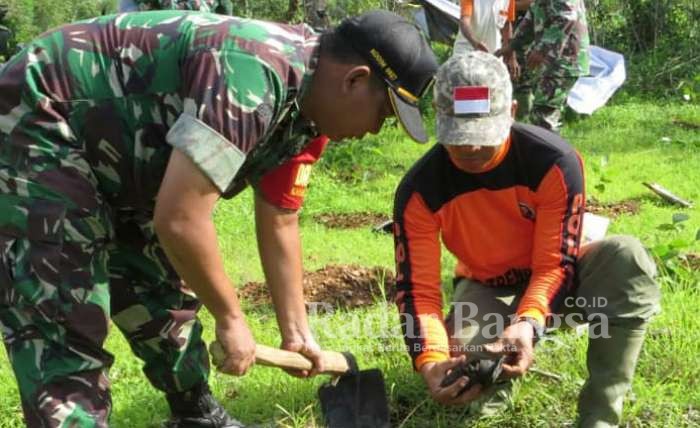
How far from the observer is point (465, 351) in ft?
9.64

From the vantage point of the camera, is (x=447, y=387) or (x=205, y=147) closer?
(x=205, y=147)

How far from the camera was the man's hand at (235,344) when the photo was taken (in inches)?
87.2

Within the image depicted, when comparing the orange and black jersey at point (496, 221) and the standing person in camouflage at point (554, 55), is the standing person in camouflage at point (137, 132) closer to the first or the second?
the orange and black jersey at point (496, 221)

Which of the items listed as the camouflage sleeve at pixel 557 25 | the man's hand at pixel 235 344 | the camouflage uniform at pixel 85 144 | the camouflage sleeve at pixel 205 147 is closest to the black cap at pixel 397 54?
the camouflage uniform at pixel 85 144

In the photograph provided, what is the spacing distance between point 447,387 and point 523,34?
13.6ft

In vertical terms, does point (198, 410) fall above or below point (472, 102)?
below

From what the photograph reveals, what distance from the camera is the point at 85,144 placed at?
2.25 m

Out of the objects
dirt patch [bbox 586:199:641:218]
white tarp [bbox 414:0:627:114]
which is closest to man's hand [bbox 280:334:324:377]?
dirt patch [bbox 586:199:641:218]

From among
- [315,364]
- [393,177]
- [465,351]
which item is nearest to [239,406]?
[315,364]

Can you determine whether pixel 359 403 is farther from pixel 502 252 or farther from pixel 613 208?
pixel 613 208

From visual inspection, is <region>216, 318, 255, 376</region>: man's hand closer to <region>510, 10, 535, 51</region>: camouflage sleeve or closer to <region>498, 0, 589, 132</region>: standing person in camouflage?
<region>498, 0, 589, 132</region>: standing person in camouflage

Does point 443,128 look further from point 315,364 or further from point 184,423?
point 184,423

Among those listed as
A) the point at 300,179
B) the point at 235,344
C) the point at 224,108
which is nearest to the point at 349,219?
the point at 300,179

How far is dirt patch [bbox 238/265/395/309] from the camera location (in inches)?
177
